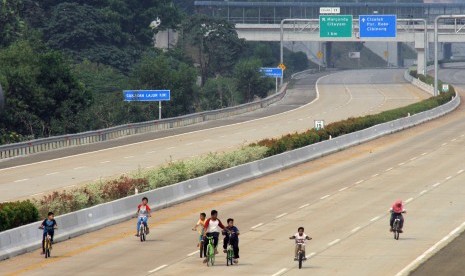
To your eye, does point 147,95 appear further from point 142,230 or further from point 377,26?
point 142,230

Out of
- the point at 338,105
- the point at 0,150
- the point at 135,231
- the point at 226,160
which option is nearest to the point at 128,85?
the point at 338,105

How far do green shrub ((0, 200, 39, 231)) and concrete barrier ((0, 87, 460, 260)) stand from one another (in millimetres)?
697

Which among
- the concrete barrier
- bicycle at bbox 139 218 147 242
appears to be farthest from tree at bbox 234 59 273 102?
bicycle at bbox 139 218 147 242

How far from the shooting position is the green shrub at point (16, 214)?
34.4 m

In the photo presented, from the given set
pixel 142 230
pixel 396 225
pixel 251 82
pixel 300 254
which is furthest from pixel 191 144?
pixel 251 82

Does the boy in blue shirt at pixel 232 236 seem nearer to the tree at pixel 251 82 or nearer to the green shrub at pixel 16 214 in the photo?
the green shrub at pixel 16 214

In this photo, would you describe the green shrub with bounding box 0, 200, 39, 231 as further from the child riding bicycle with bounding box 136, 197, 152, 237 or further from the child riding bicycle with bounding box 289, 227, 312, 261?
the child riding bicycle with bounding box 289, 227, 312, 261

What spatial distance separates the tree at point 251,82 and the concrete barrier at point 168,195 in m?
55.3

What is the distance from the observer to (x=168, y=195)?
45094 mm

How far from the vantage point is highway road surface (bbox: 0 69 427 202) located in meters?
52.7

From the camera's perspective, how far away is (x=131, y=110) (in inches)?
3671

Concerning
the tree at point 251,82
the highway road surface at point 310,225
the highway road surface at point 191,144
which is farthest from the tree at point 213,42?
the highway road surface at point 310,225

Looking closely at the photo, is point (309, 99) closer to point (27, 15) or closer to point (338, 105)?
point (338, 105)

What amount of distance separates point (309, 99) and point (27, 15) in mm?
34686
